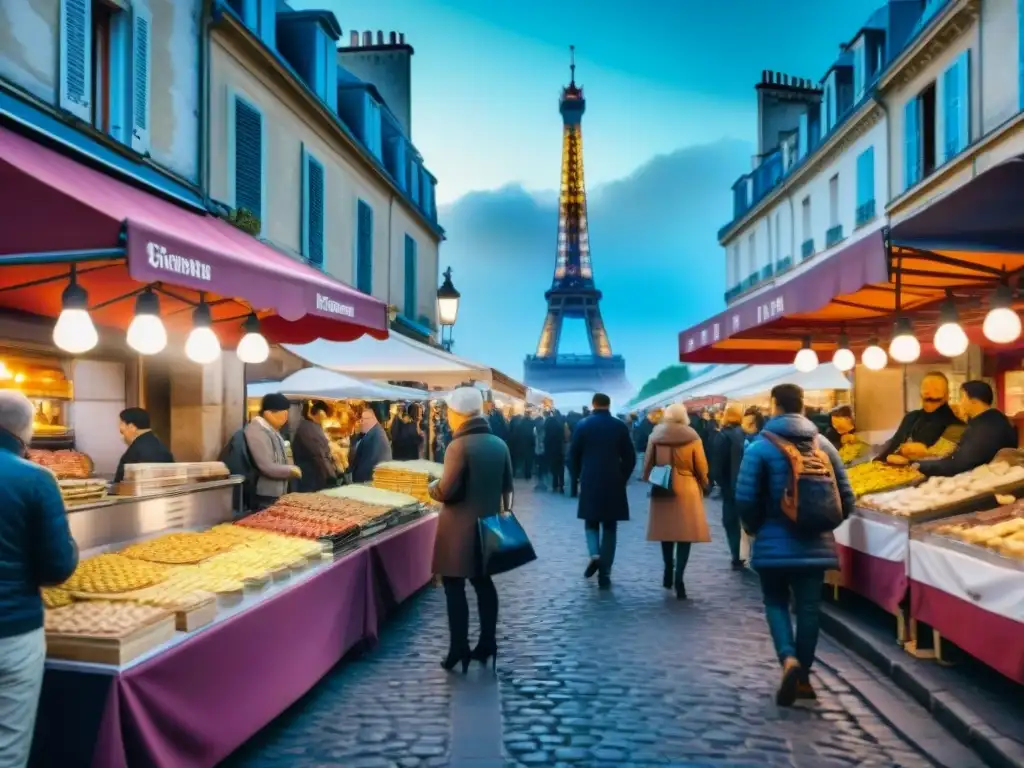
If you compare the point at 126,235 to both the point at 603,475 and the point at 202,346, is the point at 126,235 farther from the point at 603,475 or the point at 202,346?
the point at 603,475

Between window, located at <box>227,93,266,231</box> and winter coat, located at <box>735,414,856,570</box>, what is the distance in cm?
992

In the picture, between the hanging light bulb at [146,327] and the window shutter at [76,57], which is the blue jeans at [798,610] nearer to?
the hanging light bulb at [146,327]

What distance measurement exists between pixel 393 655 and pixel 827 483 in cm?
330

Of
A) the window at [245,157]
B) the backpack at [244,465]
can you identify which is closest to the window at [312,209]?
the window at [245,157]

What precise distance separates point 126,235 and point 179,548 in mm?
1906

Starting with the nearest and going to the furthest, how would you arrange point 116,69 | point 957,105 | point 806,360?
1. point 806,360
2. point 116,69
3. point 957,105

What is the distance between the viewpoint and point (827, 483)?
546 centimetres

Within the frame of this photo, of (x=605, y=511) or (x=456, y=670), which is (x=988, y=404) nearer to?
(x=605, y=511)

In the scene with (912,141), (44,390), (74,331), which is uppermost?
(912,141)

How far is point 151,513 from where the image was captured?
20.1 ft

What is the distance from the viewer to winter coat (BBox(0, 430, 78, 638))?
10.6 feet

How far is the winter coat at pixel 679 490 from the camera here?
8.75 metres

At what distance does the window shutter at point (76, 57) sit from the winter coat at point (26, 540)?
7.48m

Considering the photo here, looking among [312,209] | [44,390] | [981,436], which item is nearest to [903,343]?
[981,436]
